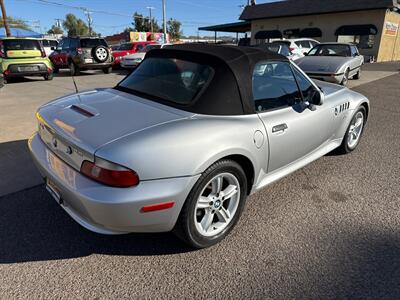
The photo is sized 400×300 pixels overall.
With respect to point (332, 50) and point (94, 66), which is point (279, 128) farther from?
point (94, 66)

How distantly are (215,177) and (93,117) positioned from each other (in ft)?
3.37

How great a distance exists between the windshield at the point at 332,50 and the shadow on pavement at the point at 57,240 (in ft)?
33.5

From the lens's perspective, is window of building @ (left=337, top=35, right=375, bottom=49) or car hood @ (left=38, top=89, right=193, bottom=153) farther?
window of building @ (left=337, top=35, right=375, bottom=49)

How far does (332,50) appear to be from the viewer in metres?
10.9

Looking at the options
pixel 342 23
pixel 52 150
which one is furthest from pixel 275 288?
pixel 342 23

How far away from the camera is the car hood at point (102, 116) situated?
210 cm

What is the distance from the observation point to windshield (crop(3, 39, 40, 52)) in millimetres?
10781

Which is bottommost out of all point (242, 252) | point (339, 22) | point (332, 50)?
point (242, 252)

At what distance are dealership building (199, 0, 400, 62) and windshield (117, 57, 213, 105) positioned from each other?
25.2 m

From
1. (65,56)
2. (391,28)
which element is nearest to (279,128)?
(65,56)

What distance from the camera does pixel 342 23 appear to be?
82.5ft

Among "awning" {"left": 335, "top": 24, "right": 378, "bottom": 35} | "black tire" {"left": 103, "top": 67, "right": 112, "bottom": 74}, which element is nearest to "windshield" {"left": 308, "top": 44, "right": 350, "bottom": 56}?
"black tire" {"left": 103, "top": 67, "right": 112, "bottom": 74}

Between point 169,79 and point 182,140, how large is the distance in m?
0.99

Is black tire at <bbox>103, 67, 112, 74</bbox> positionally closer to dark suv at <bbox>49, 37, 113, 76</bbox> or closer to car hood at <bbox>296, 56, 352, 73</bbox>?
dark suv at <bbox>49, 37, 113, 76</bbox>
